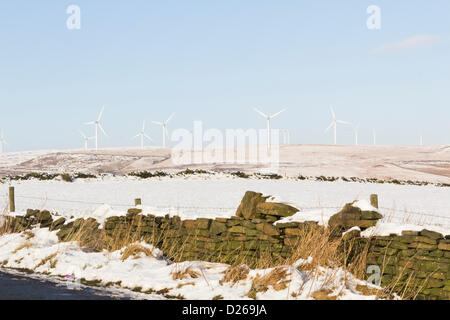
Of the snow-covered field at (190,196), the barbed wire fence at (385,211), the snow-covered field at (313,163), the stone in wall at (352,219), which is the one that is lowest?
the snow-covered field at (313,163)

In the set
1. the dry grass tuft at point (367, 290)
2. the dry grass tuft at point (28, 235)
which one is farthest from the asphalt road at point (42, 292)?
the dry grass tuft at point (28, 235)

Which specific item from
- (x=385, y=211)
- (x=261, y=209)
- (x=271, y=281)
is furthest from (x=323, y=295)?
(x=385, y=211)

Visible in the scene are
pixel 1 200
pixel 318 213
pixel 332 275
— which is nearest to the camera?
pixel 332 275

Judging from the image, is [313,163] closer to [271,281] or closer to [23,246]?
[23,246]

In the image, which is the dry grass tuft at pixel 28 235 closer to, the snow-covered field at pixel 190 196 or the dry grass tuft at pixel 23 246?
the dry grass tuft at pixel 23 246

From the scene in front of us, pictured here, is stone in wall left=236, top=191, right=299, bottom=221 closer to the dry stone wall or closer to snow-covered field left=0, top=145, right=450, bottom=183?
the dry stone wall

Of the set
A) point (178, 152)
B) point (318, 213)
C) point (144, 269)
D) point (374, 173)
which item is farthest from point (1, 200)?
point (178, 152)
